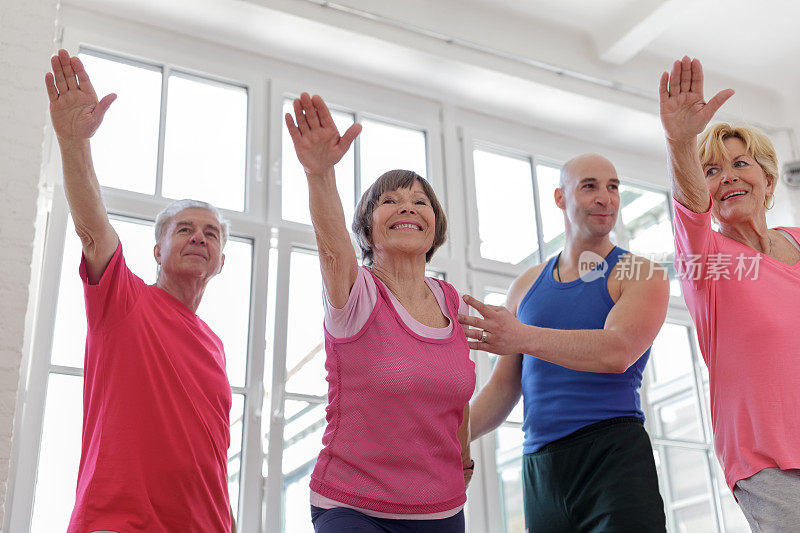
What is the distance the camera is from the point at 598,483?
2154mm

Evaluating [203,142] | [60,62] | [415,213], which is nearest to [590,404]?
[415,213]

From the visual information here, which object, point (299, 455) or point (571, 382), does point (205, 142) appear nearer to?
point (299, 455)

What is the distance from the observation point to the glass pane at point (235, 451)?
2904 mm

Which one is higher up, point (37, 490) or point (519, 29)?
point (519, 29)

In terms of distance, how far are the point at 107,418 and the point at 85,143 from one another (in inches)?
26.0

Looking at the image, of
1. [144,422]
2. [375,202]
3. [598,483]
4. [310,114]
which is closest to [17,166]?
[144,422]

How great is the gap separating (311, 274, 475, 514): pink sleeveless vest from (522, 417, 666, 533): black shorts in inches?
19.0

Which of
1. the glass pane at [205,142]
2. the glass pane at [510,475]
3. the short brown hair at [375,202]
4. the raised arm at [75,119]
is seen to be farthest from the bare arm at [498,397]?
the glass pane at [205,142]

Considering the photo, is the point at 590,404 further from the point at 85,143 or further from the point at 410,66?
the point at 410,66

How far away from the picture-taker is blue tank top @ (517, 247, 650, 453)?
226cm

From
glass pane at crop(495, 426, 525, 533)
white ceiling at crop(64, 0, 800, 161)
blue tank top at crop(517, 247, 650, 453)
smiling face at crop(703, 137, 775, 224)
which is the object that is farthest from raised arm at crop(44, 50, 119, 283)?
glass pane at crop(495, 426, 525, 533)

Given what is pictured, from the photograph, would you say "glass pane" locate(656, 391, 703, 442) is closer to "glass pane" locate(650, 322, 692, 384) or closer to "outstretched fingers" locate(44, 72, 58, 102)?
"glass pane" locate(650, 322, 692, 384)

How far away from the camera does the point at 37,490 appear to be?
8.57 feet

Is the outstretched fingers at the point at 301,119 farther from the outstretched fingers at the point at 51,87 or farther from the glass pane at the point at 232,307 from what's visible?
the glass pane at the point at 232,307
